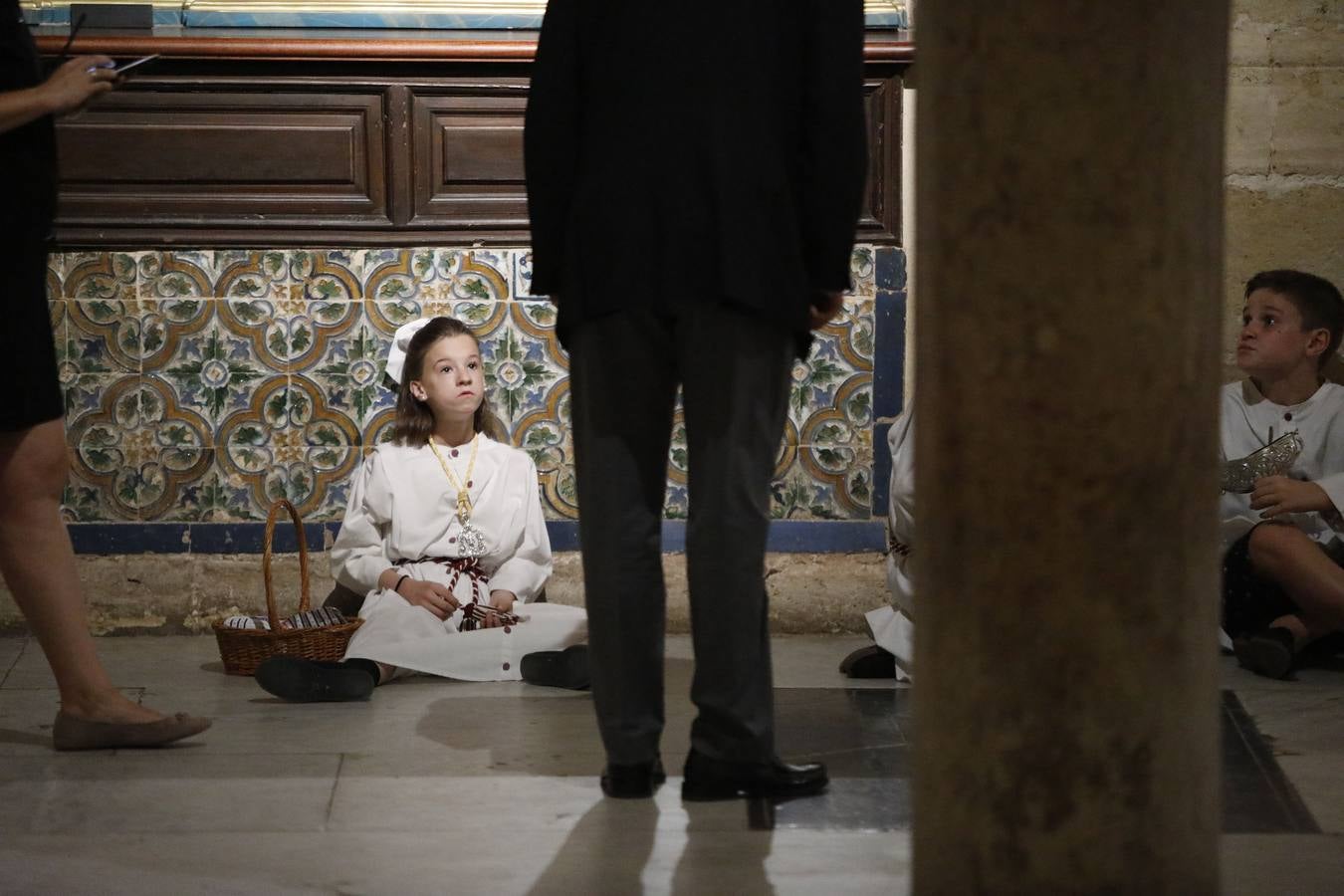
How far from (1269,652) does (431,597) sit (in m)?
2.11

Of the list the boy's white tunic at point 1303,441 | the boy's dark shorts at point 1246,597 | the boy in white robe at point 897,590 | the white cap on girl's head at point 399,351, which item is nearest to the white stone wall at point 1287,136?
the boy's white tunic at point 1303,441

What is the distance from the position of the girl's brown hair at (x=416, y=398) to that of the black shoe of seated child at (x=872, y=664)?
118 cm

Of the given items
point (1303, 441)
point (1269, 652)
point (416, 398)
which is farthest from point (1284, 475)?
point (416, 398)

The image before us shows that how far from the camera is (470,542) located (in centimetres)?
452

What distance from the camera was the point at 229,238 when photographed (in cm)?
490

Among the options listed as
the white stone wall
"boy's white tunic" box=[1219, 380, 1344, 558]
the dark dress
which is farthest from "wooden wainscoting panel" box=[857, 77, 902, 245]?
the dark dress

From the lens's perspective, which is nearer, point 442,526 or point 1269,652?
point 1269,652

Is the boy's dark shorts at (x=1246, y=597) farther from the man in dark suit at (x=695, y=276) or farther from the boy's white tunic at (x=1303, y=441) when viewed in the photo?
the man in dark suit at (x=695, y=276)

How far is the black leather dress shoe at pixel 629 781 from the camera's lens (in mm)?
3008

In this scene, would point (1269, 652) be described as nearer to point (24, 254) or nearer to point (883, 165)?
point (883, 165)

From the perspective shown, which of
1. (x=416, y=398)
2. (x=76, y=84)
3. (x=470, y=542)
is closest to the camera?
(x=76, y=84)

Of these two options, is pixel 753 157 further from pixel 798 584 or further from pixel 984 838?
pixel 798 584

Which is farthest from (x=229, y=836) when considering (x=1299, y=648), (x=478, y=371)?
(x=1299, y=648)

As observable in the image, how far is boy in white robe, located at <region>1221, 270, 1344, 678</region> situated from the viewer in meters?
4.36
